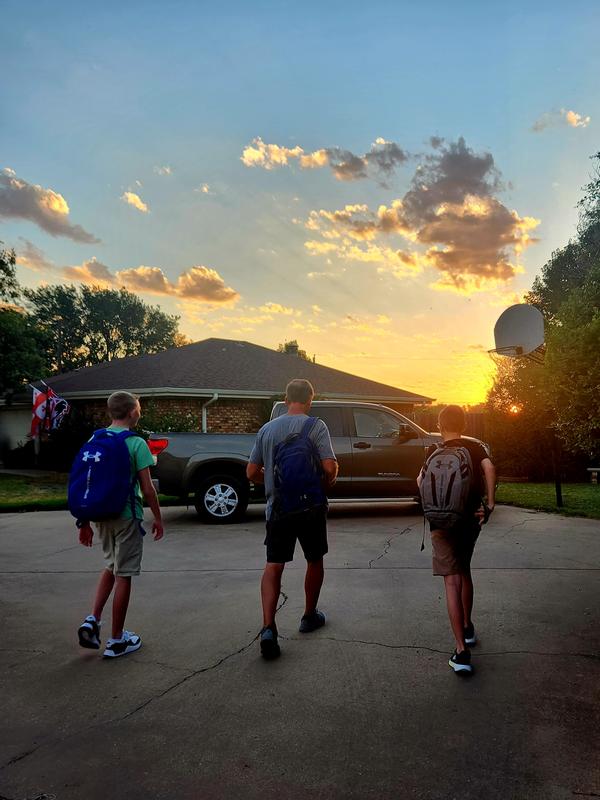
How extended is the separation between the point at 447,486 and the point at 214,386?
17034 millimetres

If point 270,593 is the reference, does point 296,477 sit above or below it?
above

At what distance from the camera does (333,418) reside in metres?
10.5

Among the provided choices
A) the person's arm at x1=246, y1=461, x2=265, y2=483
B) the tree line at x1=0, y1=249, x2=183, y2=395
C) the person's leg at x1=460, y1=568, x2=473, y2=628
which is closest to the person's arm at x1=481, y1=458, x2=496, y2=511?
the person's leg at x1=460, y1=568, x2=473, y2=628

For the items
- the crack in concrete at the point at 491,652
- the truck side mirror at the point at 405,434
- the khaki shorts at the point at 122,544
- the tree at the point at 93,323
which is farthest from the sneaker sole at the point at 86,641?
the tree at the point at 93,323

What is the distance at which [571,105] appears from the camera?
36.1 ft

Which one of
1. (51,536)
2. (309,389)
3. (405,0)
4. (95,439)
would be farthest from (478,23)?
(51,536)

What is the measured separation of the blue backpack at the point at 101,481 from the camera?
3.72 meters

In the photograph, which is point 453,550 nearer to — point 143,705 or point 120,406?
point 143,705

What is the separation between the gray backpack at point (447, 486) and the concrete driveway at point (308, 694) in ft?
3.19

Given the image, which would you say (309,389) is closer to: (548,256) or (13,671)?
(13,671)

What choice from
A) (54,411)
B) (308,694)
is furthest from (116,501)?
(54,411)

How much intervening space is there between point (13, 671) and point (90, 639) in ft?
1.62

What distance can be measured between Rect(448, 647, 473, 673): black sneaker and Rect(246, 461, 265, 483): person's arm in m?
1.77

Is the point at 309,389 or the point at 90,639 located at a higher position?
→ the point at 309,389
